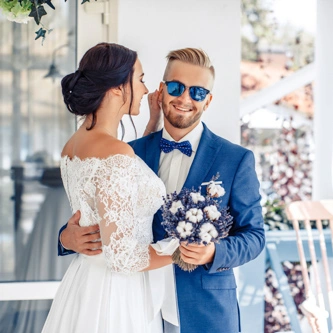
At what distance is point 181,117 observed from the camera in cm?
232

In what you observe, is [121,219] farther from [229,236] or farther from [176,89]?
[176,89]

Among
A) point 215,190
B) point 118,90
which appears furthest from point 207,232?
point 118,90

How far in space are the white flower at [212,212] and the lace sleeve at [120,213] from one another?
245 millimetres

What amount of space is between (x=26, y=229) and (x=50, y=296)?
1.14 feet

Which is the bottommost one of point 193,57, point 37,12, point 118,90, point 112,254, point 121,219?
point 112,254

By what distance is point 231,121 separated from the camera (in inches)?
123

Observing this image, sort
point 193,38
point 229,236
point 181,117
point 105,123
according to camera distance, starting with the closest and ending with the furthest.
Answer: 1. point 105,123
2. point 229,236
3. point 181,117
4. point 193,38

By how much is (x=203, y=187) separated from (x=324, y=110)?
173 cm

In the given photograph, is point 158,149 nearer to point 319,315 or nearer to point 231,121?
point 231,121

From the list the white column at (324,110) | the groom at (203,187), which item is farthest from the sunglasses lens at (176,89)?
the white column at (324,110)

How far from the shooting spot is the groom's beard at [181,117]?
232 cm

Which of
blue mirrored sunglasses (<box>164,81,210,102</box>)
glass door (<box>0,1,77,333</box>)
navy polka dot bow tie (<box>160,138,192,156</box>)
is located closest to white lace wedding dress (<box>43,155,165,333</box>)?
navy polka dot bow tie (<box>160,138,192,156</box>)

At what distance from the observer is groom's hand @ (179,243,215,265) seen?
6.42 feet

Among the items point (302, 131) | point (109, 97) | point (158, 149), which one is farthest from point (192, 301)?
point (302, 131)
